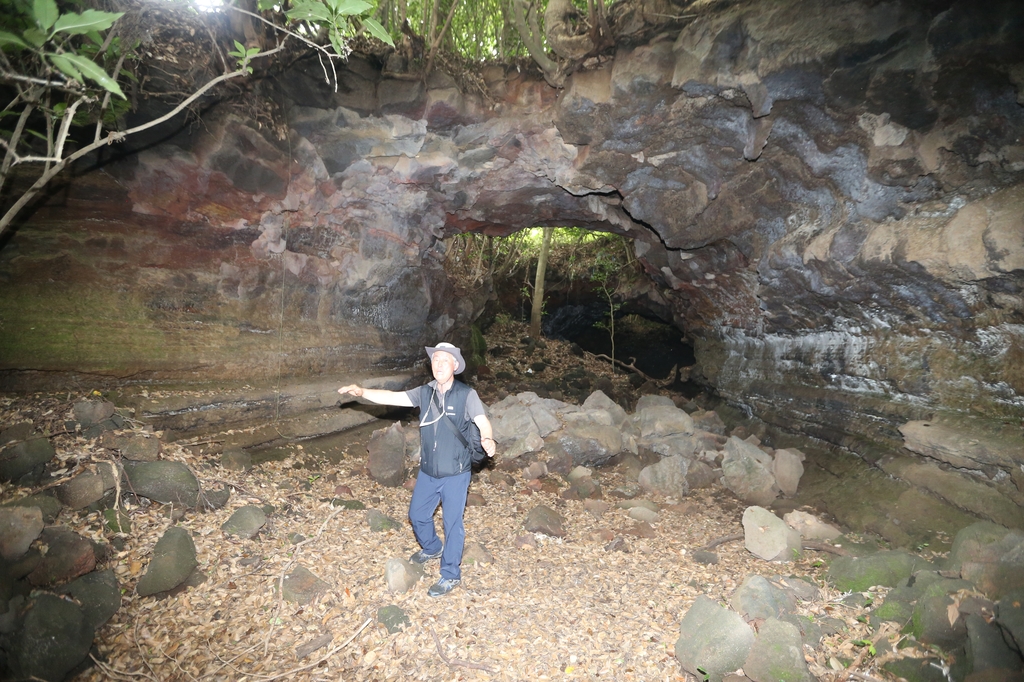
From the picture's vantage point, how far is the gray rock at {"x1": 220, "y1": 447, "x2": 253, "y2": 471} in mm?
5883

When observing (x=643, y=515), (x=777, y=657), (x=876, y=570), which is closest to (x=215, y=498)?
(x=643, y=515)

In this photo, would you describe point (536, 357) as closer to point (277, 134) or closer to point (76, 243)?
point (277, 134)

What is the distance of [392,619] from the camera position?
3.84m

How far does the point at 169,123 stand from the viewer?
6.14 meters

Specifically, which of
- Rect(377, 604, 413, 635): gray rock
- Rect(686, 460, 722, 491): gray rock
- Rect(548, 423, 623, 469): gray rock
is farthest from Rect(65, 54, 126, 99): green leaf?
Rect(686, 460, 722, 491): gray rock

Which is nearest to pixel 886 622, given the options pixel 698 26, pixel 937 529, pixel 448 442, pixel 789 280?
pixel 937 529

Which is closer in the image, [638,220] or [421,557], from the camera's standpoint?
[421,557]

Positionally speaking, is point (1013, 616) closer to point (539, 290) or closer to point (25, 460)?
point (25, 460)

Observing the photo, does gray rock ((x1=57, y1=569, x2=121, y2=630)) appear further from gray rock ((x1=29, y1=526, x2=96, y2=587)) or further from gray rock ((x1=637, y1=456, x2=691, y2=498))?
gray rock ((x1=637, y1=456, x2=691, y2=498))

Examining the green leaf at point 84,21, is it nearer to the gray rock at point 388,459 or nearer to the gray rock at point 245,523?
the gray rock at point 245,523

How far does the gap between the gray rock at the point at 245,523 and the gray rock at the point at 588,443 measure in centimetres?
470

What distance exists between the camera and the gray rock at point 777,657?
331 cm

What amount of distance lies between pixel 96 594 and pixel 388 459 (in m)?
3.66

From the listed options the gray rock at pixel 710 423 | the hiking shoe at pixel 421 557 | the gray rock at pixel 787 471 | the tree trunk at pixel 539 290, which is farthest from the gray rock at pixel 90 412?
the tree trunk at pixel 539 290
